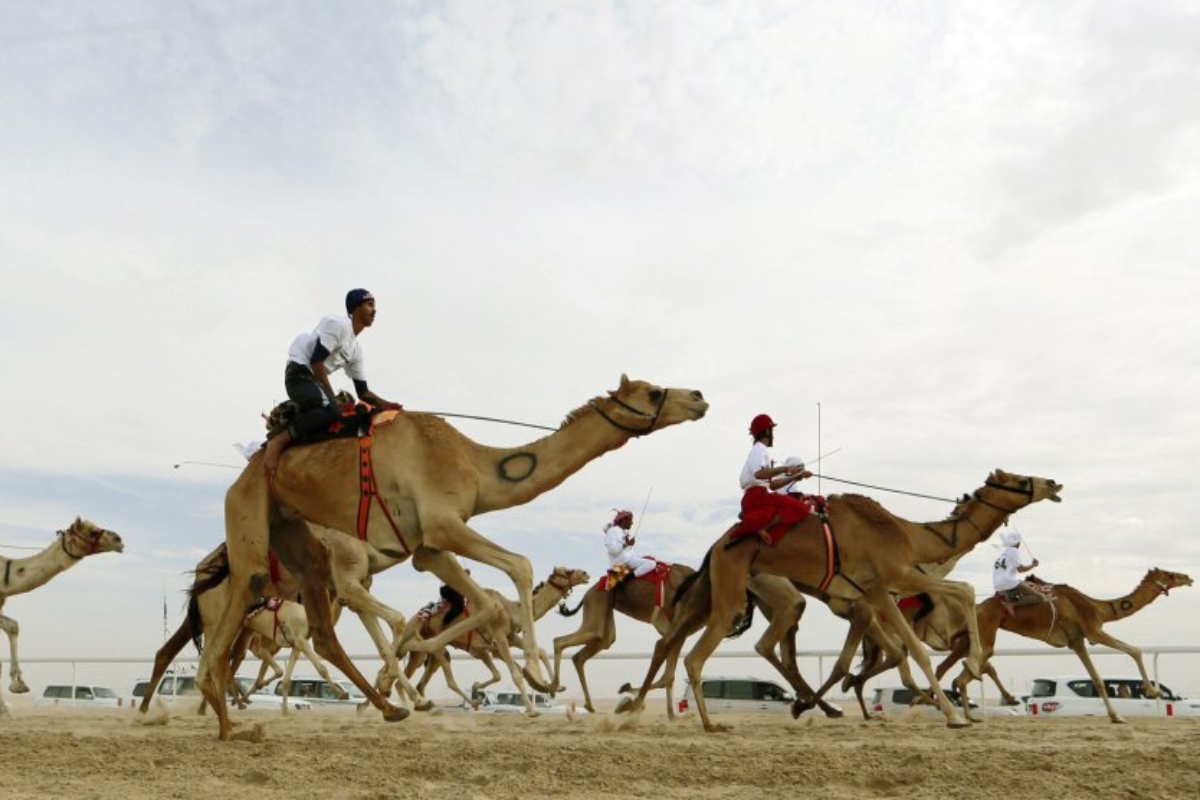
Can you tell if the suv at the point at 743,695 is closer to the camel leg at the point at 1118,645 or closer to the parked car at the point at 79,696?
the camel leg at the point at 1118,645

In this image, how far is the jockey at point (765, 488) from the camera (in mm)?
14547

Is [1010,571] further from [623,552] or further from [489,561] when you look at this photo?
[489,561]

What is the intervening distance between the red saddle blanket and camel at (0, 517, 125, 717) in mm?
7828

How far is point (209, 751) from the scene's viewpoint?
Answer: 10359mm

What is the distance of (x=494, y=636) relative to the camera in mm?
20344

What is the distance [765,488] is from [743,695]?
10.4 meters

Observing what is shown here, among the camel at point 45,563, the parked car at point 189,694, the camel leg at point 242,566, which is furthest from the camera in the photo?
the parked car at point 189,694

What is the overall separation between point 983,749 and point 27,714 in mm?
16455

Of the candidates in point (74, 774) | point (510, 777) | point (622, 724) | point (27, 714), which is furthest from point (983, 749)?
point (27, 714)

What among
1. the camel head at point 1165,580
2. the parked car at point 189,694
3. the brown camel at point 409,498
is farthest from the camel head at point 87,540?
the camel head at point 1165,580

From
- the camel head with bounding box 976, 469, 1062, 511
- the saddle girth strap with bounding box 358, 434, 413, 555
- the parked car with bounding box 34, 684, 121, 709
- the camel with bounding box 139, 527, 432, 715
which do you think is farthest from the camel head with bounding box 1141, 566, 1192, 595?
the parked car with bounding box 34, 684, 121, 709

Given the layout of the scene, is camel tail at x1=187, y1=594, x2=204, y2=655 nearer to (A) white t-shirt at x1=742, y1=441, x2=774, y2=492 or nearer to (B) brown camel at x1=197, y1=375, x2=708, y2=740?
(B) brown camel at x1=197, y1=375, x2=708, y2=740

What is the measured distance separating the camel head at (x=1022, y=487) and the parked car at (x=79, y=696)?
67.9ft

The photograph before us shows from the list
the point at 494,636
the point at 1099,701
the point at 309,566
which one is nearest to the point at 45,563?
the point at 494,636
